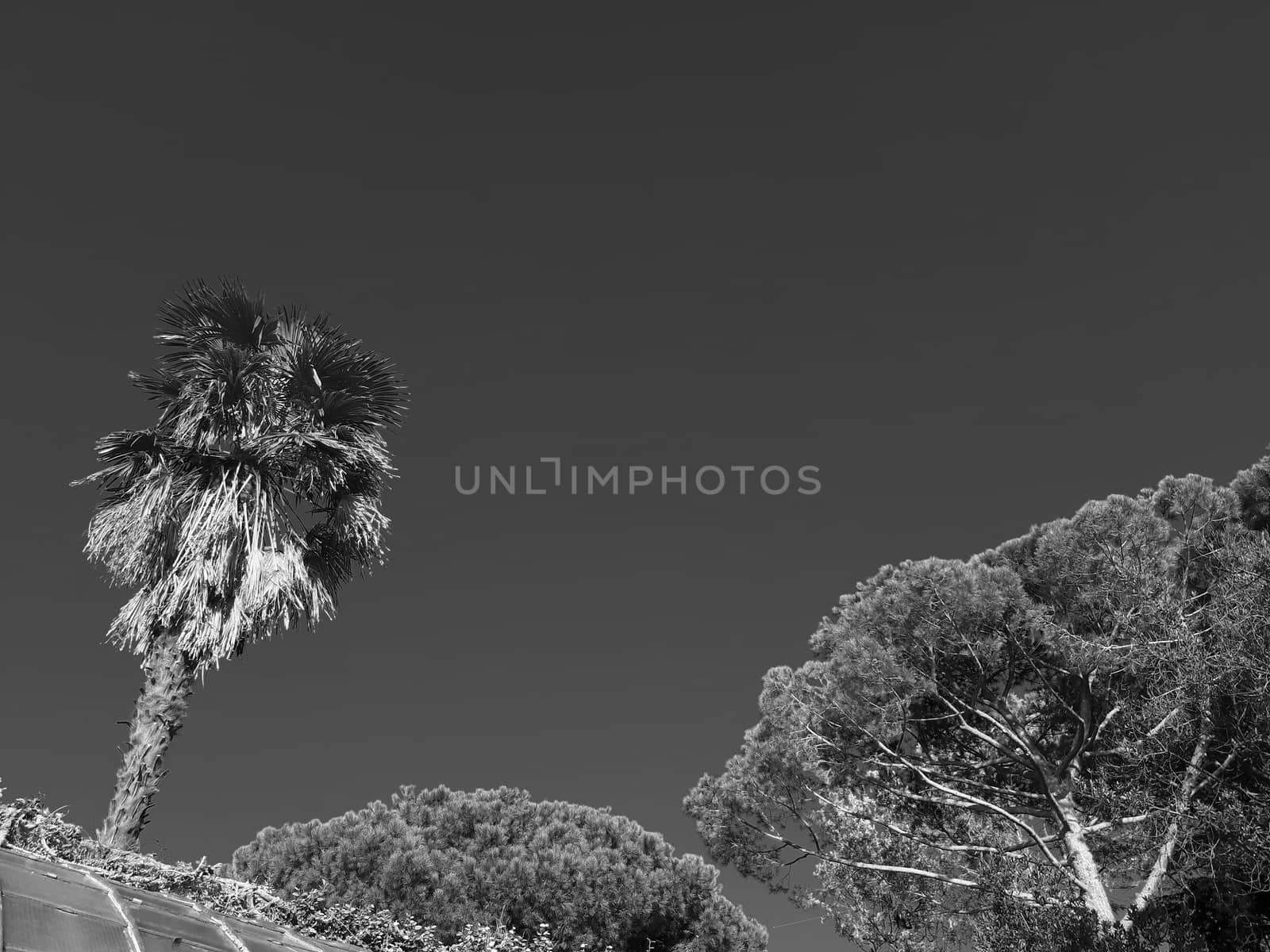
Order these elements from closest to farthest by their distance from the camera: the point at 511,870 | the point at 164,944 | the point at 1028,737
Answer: the point at 164,944 < the point at 1028,737 < the point at 511,870

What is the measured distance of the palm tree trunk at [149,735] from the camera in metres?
10.6

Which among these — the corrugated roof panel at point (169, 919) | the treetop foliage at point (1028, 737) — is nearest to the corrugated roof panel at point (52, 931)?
the corrugated roof panel at point (169, 919)

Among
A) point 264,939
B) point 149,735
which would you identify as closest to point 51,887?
point 264,939

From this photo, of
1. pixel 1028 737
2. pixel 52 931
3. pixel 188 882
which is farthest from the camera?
pixel 1028 737

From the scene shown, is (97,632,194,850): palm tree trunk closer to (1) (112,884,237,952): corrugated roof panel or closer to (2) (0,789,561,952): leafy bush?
(2) (0,789,561,952): leafy bush

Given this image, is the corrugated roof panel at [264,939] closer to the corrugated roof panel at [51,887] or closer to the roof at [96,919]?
the roof at [96,919]

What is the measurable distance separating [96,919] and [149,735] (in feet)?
18.7

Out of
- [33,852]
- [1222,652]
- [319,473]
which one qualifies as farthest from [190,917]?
[1222,652]

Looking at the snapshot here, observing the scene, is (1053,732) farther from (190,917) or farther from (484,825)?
(190,917)

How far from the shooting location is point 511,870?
68.9 feet

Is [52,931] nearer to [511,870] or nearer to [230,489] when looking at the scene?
[230,489]

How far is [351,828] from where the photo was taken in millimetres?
21938

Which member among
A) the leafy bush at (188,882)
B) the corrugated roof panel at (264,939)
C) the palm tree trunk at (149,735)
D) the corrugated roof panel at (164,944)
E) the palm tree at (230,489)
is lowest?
the corrugated roof panel at (164,944)

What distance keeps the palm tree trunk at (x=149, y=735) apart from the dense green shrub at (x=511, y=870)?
1057 cm
